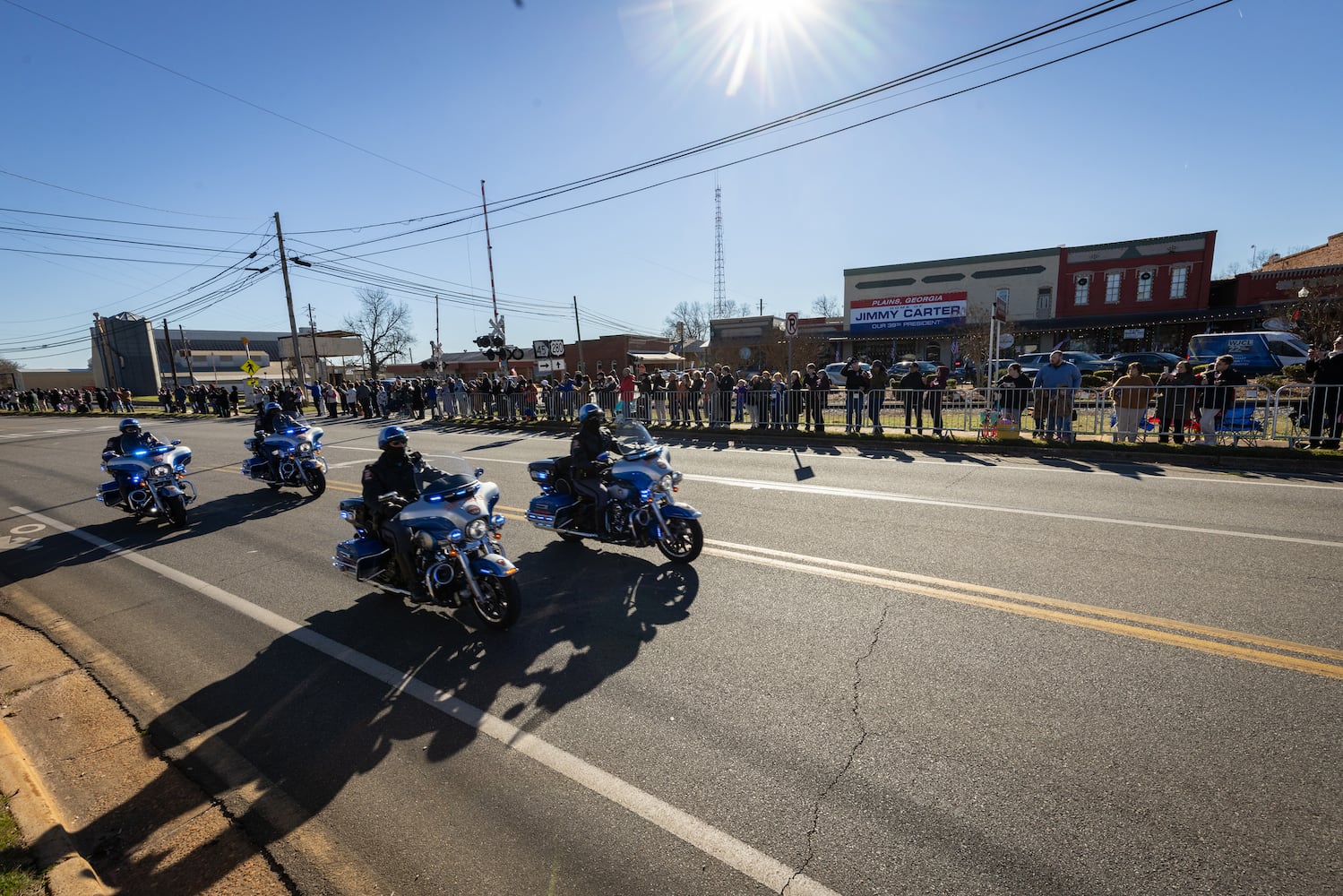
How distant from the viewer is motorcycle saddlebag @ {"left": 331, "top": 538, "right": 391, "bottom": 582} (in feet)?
18.2

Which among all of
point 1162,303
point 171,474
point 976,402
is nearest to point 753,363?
point 1162,303

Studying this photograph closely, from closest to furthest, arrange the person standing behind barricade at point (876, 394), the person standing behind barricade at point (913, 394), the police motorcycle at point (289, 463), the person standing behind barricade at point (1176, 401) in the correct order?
the police motorcycle at point (289, 463)
the person standing behind barricade at point (1176, 401)
the person standing behind barricade at point (913, 394)
the person standing behind barricade at point (876, 394)

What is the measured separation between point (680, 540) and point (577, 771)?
10.4 ft

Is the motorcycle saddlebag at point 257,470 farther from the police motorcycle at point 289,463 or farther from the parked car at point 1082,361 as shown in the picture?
the parked car at point 1082,361

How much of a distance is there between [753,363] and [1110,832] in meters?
53.0

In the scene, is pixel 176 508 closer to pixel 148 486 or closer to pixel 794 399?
pixel 148 486

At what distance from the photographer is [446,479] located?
5.29m

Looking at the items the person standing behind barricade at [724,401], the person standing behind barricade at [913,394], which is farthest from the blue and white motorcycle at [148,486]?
the person standing behind barricade at [913,394]

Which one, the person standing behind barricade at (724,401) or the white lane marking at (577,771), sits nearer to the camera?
the white lane marking at (577,771)

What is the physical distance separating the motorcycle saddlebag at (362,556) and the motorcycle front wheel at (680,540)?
8.70 ft

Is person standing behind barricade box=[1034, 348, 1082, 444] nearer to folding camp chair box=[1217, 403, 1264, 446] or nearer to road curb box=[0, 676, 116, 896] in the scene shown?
folding camp chair box=[1217, 403, 1264, 446]

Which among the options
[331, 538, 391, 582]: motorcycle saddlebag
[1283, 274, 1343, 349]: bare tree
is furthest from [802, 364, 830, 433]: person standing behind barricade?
[1283, 274, 1343, 349]: bare tree

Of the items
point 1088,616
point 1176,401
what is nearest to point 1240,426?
point 1176,401

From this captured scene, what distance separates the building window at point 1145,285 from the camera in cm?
3969
